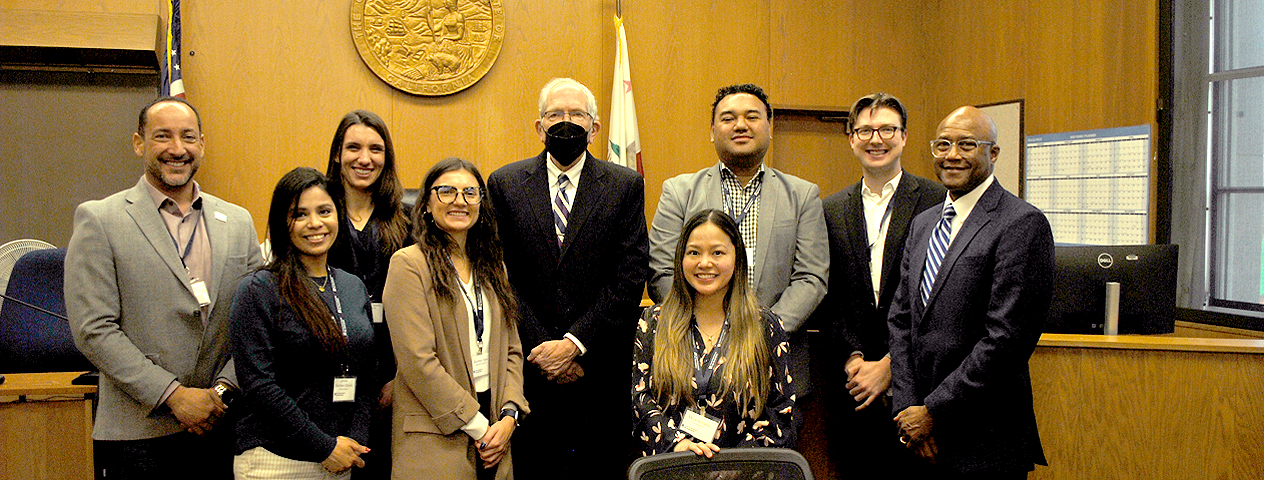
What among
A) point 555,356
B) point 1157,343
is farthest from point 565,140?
point 1157,343

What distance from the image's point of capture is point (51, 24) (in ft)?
14.8

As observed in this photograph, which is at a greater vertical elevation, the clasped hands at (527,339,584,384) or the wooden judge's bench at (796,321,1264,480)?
the clasped hands at (527,339,584,384)

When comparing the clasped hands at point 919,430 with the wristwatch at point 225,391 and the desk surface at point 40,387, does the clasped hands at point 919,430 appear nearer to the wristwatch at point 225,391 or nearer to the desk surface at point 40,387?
the wristwatch at point 225,391

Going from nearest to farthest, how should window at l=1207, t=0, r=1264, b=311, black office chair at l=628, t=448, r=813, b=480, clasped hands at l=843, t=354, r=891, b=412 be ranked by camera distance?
1. black office chair at l=628, t=448, r=813, b=480
2. clasped hands at l=843, t=354, r=891, b=412
3. window at l=1207, t=0, r=1264, b=311

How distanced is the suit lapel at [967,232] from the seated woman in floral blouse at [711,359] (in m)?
0.48

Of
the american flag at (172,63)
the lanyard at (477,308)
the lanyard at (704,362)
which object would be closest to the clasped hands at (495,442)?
the lanyard at (477,308)

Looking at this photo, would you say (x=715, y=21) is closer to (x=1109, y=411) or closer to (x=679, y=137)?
(x=679, y=137)

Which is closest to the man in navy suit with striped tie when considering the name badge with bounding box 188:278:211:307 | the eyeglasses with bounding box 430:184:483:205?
the eyeglasses with bounding box 430:184:483:205

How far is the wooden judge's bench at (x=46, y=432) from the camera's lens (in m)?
2.47

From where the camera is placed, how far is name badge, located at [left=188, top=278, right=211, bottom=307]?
2.28m

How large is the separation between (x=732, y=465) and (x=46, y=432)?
2214 millimetres

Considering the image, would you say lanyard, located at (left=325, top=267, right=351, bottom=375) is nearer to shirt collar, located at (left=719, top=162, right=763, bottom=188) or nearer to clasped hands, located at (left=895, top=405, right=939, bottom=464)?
shirt collar, located at (left=719, top=162, right=763, bottom=188)

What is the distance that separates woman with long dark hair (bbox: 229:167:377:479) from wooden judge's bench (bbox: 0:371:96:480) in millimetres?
795

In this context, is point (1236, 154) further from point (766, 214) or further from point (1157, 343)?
point (766, 214)
